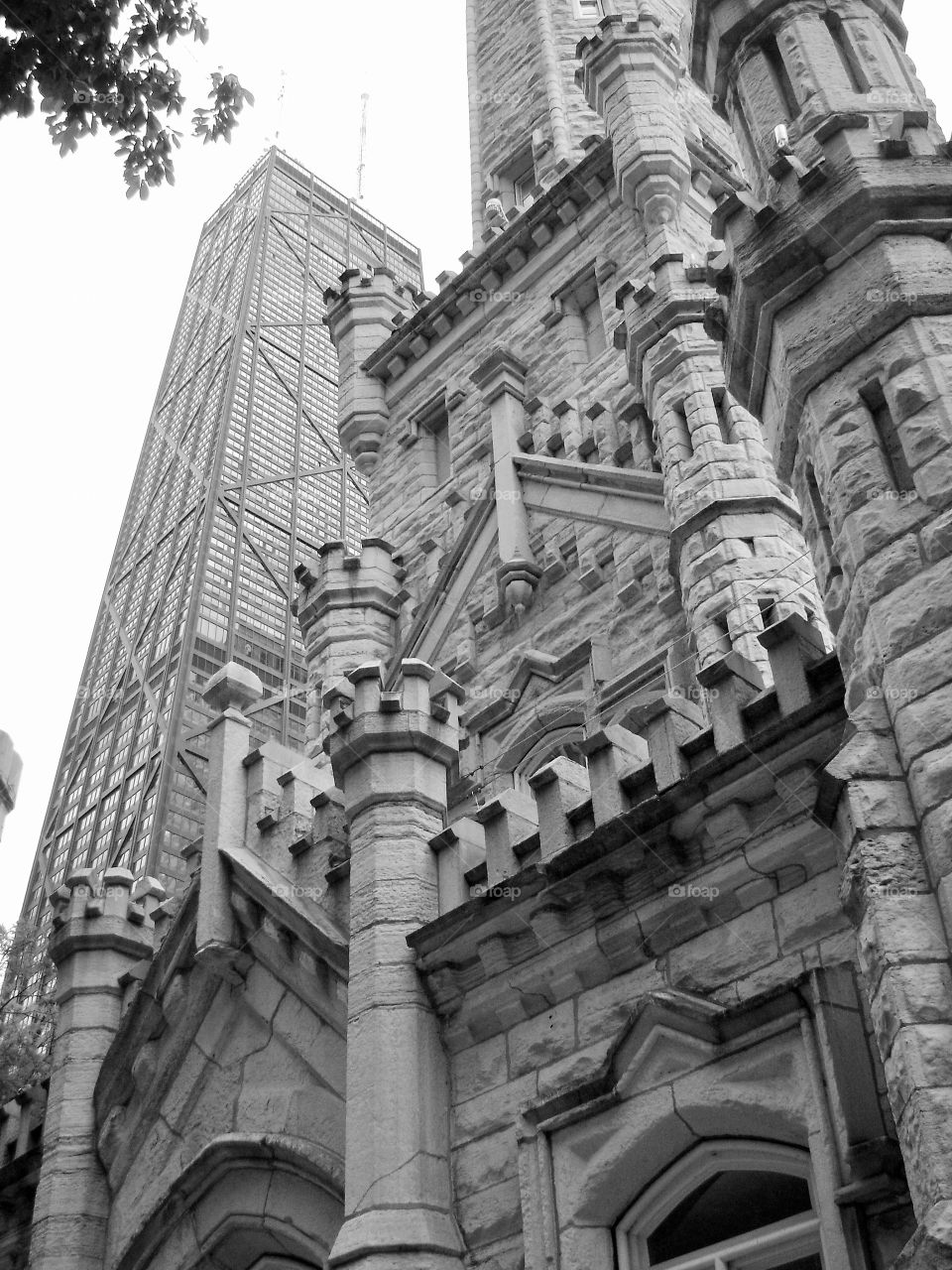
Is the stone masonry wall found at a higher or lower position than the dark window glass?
higher

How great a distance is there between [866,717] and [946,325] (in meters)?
2.39

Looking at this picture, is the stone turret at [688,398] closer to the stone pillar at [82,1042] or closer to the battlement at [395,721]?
the battlement at [395,721]

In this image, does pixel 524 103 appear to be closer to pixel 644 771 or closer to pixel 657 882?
pixel 644 771

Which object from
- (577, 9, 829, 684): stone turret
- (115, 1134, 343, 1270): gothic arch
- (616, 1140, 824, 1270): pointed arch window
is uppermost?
(577, 9, 829, 684): stone turret

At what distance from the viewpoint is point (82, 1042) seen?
42.1ft

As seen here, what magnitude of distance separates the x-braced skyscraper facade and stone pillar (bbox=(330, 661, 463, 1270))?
2037 inches

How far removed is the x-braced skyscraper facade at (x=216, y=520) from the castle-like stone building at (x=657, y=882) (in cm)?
4910

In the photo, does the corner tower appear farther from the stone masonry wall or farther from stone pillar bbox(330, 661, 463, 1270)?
stone pillar bbox(330, 661, 463, 1270)

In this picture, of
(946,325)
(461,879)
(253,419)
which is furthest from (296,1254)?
(253,419)

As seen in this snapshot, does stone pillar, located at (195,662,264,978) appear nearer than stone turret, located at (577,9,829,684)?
Yes

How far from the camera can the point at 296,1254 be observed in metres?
10.7

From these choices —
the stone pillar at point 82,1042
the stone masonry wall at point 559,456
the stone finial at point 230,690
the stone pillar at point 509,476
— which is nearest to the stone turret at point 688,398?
the stone masonry wall at point 559,456

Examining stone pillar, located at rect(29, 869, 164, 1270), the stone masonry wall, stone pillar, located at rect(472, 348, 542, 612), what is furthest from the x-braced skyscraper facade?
stone pillar, located at rect(29, 869, 164, 1270)

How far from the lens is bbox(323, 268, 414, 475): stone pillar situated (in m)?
22.2
